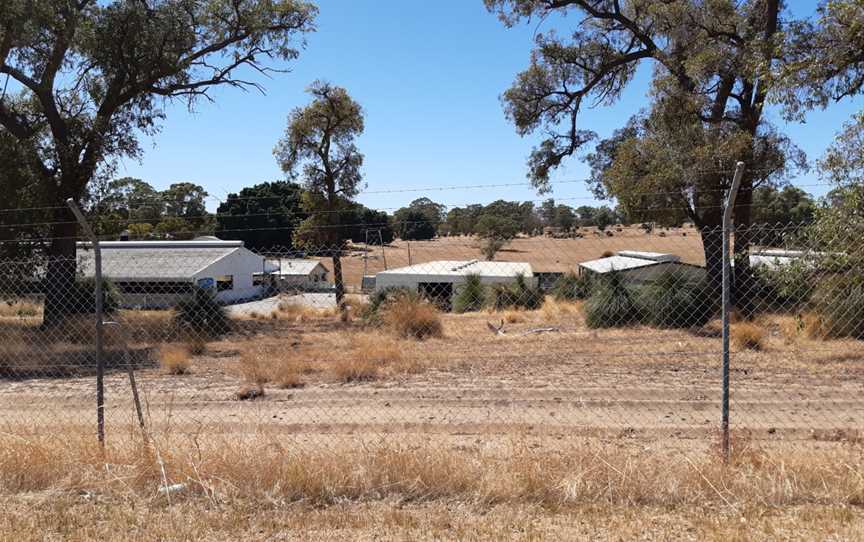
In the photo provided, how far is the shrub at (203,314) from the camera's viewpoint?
20000 millimetres

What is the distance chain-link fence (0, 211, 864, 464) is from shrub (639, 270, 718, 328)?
60mm

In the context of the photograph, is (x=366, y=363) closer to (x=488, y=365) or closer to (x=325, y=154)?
(x=488, y=365)

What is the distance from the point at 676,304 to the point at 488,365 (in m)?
9.02

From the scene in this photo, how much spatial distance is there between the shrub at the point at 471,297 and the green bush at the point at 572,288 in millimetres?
3034

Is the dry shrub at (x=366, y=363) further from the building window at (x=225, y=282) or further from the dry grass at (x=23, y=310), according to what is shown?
the building window at (x=225, y=282)

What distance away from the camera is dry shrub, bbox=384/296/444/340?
1745cm

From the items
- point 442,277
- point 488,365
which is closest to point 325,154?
point 442,277

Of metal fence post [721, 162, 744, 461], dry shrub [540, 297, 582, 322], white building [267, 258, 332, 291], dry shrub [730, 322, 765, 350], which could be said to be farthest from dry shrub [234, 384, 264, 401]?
white building [267, 258, 332, 291]

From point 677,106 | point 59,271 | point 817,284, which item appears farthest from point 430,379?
point 677,106

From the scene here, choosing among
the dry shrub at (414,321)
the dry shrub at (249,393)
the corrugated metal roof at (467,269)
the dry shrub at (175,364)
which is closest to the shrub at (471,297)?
the corrugated metal roof at (467,269)

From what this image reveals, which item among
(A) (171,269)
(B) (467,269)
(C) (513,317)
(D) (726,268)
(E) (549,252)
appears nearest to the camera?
(D) (726,268)

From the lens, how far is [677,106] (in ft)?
70.8

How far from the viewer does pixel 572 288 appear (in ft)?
93.0

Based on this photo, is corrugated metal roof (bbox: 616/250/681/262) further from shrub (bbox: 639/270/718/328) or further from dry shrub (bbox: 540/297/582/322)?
shrub (bbox: 639/270/718/328)
